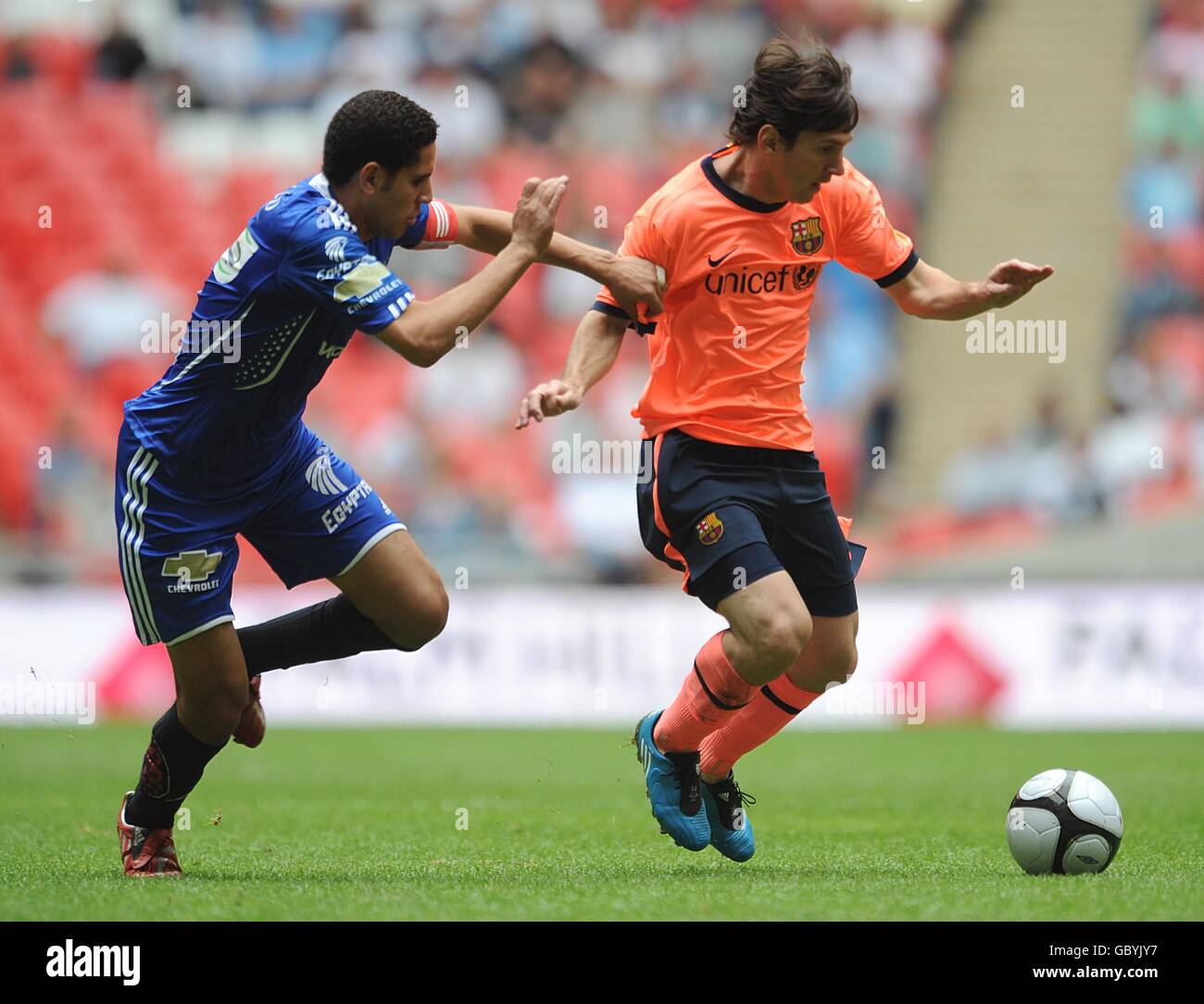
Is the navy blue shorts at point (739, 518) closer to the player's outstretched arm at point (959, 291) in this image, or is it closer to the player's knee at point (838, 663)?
the player's knee at point (838, 663)

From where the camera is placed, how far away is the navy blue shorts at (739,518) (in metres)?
5.75

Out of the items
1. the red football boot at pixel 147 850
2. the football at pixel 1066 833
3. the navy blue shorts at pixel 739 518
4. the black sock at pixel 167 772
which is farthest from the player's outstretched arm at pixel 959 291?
the red football boot at pixel 147 850

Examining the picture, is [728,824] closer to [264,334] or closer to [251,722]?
[251,722]

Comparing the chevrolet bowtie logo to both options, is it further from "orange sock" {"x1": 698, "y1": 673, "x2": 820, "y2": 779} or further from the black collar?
the black collar

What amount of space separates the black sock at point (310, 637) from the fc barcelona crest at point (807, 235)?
2006 mm

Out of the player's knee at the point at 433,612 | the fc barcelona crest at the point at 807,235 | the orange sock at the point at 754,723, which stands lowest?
the orange sock at the point at 754,723

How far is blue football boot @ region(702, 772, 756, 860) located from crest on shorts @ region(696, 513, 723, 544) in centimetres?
93

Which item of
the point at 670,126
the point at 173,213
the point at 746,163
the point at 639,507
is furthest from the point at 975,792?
the point at 173,213

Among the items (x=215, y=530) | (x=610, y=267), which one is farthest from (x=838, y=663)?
(x=215, y=530)

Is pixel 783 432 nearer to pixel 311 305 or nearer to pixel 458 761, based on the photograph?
pixel 311 305

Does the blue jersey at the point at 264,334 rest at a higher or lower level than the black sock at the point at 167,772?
higher

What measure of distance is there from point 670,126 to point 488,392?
3554mm

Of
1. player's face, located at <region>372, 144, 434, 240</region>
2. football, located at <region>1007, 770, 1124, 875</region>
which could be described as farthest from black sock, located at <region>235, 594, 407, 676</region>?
football, located at <region>1007, 770, 1124, 875</region>

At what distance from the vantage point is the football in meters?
5.45
